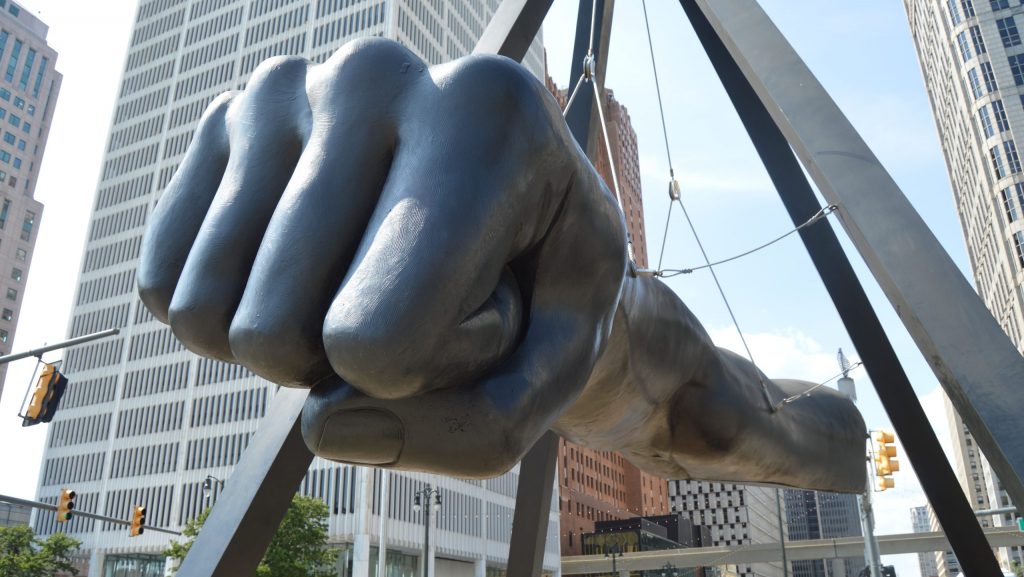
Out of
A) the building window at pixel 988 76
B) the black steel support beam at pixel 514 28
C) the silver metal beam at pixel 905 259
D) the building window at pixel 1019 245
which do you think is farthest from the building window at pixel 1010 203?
the black steel support beam at pixel 514 28

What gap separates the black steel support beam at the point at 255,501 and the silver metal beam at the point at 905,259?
2080mm

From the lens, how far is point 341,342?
3.87 ft

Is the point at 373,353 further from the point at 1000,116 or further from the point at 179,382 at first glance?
the point at 1000,116

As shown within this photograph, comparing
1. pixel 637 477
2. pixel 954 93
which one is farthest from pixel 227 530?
pixel 637 477

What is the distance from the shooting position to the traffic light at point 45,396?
38.2 feet

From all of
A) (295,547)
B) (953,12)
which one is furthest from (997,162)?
(295,547)

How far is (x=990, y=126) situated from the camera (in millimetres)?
57500

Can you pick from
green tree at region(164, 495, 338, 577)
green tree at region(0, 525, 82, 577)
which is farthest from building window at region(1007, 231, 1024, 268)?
green tree at region(0, 525, 82, 577)

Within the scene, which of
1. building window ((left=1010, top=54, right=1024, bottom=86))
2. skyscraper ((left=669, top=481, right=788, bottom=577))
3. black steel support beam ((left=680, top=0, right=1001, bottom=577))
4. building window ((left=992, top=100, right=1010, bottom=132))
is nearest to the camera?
black steel support beam ((left=680, top=0, right=1001, bottom=577))

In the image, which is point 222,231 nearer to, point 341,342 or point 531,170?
point 341,342

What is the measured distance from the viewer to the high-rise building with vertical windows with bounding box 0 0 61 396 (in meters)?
78.1

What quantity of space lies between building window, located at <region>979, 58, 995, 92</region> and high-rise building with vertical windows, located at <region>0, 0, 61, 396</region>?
85200 mm

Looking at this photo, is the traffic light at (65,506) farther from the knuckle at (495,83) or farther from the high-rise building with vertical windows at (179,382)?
the high-rise building with vertical windows at (179,382)

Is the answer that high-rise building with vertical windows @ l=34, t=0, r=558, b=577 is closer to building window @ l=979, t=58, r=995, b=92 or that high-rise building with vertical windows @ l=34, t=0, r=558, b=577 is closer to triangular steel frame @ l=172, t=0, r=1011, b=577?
building window @ l=979, t=58, r=995, b=92
